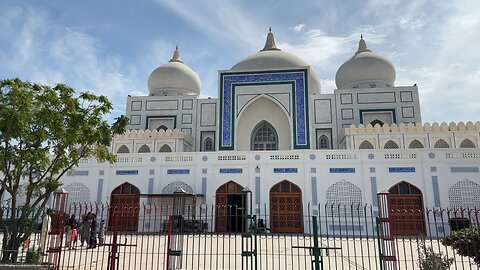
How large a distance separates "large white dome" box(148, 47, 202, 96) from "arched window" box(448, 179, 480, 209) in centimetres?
2196

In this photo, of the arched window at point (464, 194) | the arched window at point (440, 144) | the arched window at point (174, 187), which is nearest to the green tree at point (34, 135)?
the arched window at point (174, 187)

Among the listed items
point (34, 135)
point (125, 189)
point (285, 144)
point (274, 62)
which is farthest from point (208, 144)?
point (34, 135)

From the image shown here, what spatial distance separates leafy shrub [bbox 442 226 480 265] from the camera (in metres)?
6.93

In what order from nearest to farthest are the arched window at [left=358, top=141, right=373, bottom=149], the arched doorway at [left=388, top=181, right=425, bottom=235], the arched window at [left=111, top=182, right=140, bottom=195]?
the arched doorway at [left=388, top=181, right=425, bottom=235]
the arched window at [left=111, top=182, right=140, bottom=195]
the arched window at [left=358, top=141, right=373, bottom=149]

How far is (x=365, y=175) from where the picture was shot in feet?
64.5

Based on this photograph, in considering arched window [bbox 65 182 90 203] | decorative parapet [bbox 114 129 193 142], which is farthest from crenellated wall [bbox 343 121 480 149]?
arched window [bbox 65 182 90 203]

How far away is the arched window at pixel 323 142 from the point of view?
28.1 metres

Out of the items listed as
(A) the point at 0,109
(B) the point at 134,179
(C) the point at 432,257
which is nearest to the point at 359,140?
(B) the point at 134,179

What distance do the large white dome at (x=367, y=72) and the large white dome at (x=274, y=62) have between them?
2363 millimetres

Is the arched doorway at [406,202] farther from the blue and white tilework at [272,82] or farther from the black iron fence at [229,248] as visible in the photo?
the blue and white tilework at [272,82]

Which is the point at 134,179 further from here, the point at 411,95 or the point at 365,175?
the point at 411,95

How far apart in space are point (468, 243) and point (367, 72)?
25823 millimetres

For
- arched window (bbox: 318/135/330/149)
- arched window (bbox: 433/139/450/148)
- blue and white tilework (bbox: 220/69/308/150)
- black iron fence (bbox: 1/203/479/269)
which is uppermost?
blue and white tilework (bbox: 220/69/308/150)

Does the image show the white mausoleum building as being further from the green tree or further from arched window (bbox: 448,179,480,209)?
the green tree
